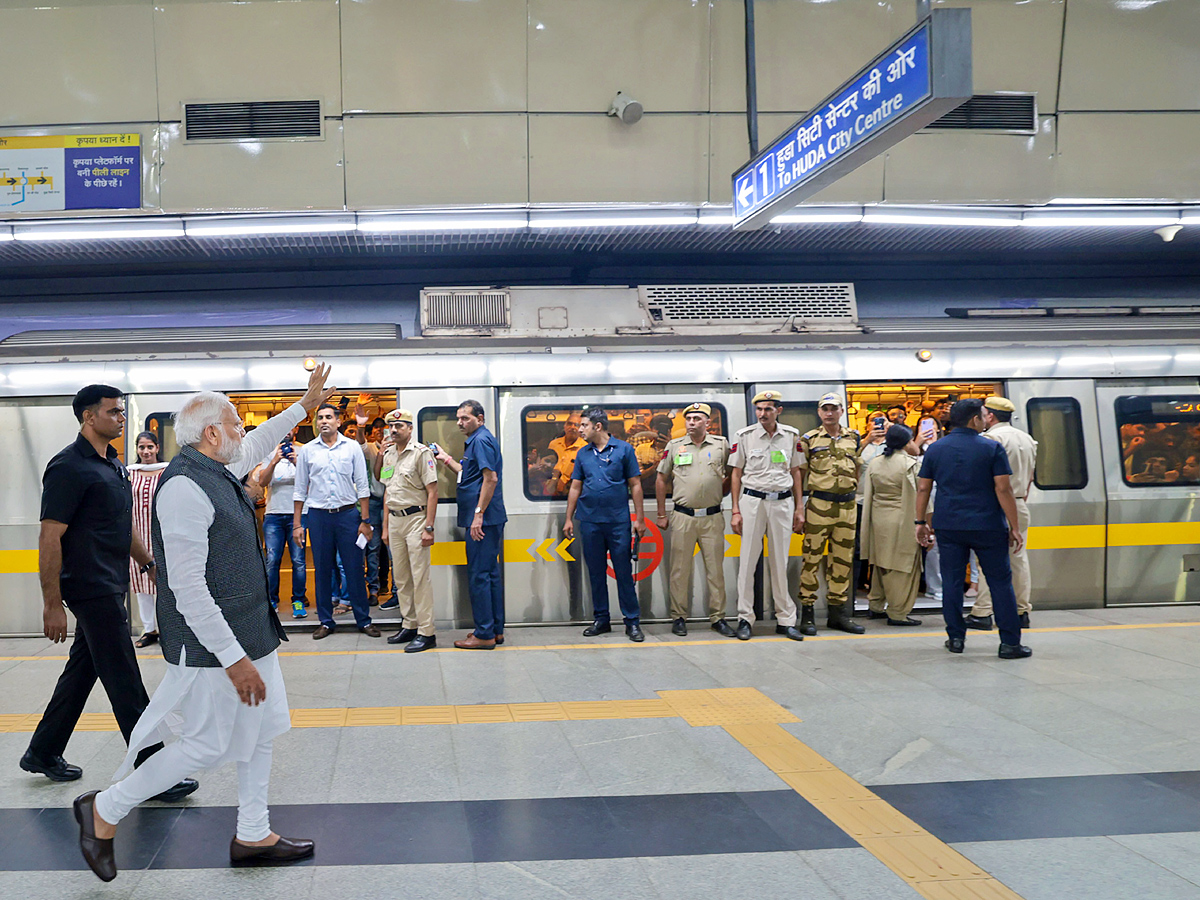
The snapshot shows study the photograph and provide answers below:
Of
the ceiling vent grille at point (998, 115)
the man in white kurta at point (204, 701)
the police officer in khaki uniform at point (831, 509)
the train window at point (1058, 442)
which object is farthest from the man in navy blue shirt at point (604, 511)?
the ceiling vent grille at point (998, 115)

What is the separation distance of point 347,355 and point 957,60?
4.96 m

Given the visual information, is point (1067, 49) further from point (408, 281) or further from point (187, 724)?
point (187, 724)

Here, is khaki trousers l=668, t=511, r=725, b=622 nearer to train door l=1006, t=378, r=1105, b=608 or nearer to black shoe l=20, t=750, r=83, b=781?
train door l=1006, t=378, r=1105, b=608

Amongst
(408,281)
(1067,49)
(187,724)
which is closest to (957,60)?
(187,724)

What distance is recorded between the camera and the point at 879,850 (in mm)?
3113

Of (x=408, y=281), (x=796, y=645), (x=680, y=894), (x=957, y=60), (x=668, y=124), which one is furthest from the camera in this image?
(x=408, y=281)

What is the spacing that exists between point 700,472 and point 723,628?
124 centimetres

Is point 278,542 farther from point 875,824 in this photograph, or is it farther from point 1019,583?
point 1019,583

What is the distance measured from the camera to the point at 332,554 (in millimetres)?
7043

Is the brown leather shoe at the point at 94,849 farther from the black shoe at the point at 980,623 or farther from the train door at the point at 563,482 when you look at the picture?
the black shoe at the point at 980,623

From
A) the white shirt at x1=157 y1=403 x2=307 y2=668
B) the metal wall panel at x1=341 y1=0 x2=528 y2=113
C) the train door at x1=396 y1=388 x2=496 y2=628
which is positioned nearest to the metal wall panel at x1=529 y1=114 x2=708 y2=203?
the metal wall panel at x1=341 y1=0 x2=528 y2=113

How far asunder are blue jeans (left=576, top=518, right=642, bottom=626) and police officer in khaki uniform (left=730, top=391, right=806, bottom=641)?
0.84 meters

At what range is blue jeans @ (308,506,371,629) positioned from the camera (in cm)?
685

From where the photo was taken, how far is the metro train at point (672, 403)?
23.2 ft
